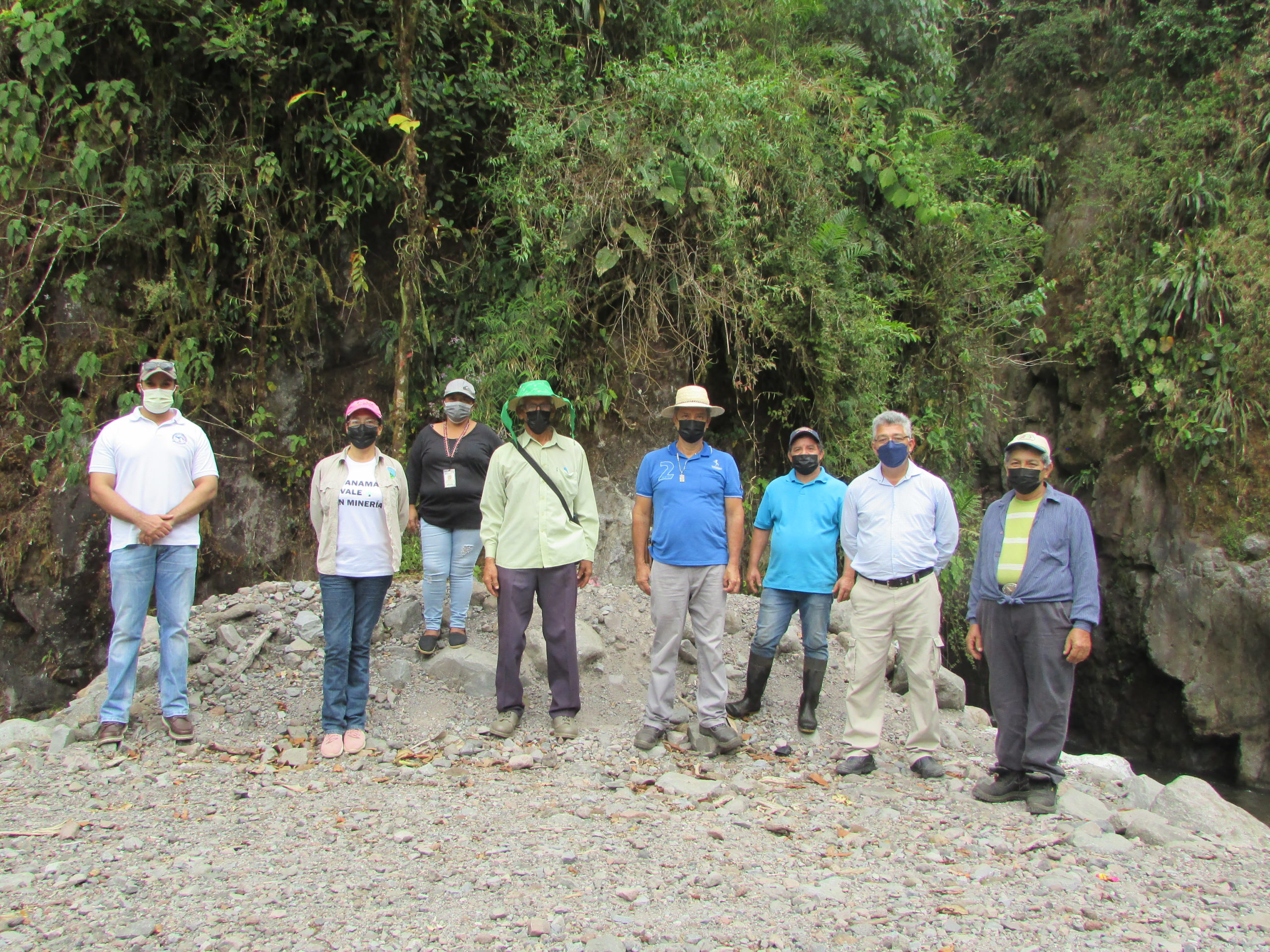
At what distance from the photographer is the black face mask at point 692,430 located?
17.3 ft

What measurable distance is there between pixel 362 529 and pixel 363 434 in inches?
22.6

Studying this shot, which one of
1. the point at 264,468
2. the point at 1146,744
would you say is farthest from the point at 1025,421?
the point at 264,468

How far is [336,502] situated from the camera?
5227 millimetres

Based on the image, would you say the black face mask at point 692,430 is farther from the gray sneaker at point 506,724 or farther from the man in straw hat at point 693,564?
the gray sneaker at point 506,724

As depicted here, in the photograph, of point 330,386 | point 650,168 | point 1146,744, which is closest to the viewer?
point 650,168

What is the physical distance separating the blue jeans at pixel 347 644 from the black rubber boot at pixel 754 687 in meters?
2.40

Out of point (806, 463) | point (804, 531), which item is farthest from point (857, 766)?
point (806, 463)

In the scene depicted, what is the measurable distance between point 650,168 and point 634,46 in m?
2.12

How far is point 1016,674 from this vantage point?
4699mm

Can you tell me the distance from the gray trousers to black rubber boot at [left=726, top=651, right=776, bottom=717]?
22.6 inches

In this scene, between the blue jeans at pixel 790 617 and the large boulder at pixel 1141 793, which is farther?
the blue jeans at pixel 790 617

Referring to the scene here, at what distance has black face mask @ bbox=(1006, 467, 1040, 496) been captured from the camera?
4.69 m

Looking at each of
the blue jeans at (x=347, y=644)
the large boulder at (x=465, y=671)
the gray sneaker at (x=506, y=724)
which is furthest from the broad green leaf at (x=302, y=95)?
the gray sneaker at (x=506, y=724)

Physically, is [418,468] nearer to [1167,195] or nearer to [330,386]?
[330,386]
